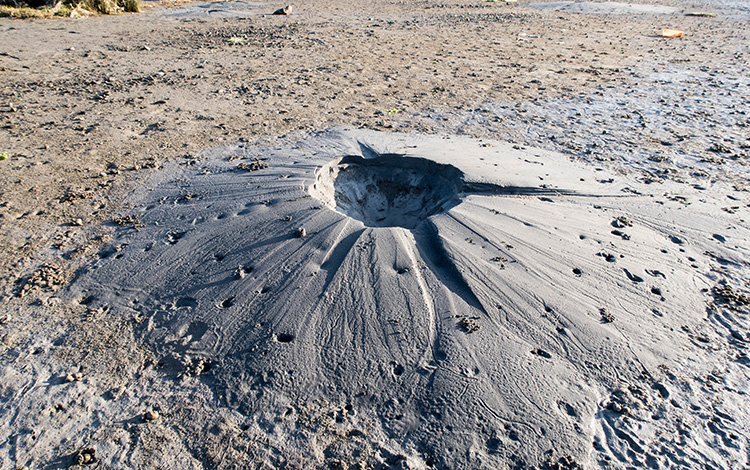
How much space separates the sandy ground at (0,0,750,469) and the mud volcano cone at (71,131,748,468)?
19 millimetres

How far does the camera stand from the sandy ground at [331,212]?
7.02 feet

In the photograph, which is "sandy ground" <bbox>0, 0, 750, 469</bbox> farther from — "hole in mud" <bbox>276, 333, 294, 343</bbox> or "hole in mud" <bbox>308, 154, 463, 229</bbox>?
"hole in mud" <bbox>308, 154, 463, 229</bbox>

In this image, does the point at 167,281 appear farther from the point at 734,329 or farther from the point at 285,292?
the point at 734,329

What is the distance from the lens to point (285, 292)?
2846mm

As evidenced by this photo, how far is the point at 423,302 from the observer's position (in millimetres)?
2760

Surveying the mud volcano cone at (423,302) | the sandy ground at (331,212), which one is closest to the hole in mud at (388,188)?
the mud volcano cone at (423,302)

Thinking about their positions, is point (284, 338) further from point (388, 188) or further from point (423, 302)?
point (388, 188)

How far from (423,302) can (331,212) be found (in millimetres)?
1107

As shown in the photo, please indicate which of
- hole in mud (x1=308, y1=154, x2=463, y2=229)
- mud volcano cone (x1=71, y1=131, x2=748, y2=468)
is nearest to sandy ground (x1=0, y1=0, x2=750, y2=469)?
mud volcano cone (x1=71, y1=131, x2=748, y2=468)

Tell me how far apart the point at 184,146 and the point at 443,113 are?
3.10 meters

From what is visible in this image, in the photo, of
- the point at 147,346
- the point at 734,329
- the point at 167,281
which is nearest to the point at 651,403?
the point at 734,329

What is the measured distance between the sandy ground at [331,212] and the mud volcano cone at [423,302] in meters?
0.02

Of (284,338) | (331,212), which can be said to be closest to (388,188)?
(331,212)

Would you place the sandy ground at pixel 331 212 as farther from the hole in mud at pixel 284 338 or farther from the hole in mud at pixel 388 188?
the hole in mud at pixel 388 188
